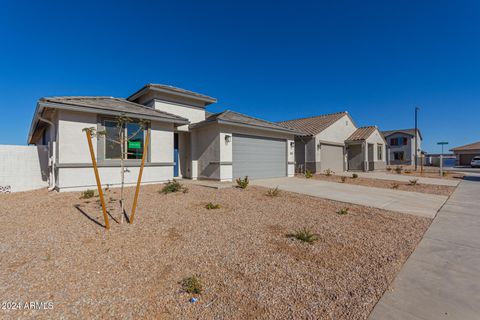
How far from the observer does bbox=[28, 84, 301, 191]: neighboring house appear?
8172mm

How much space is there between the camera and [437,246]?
3955mm

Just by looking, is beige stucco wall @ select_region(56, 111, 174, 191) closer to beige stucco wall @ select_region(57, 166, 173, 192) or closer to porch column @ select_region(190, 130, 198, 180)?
beige stucco wall @ select_region(57, 166, 173, 192)

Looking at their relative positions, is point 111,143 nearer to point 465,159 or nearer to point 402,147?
point 402,147

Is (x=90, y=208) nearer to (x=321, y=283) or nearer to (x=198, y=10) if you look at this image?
(x=321, y=283)

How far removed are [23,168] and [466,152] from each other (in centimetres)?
5503

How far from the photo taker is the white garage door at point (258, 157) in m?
11.9

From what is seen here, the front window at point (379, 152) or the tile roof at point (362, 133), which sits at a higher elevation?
the tile roof at point (362, 133)

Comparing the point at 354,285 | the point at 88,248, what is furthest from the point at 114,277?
the point at 354,285

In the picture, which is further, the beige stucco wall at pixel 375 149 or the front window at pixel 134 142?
the beige stucco wall at pixel 375 149

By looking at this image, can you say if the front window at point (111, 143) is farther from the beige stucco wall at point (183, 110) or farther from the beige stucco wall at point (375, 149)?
the beige stucco wall at point (375, 149)

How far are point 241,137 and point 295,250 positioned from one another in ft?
29.2

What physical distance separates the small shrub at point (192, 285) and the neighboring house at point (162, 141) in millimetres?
6047

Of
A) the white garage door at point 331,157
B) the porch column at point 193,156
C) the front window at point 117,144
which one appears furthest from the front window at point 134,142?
the white garage door at point 331,157

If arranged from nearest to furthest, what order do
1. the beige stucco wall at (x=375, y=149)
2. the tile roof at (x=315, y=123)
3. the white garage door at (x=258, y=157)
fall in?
the white garage door at (x=258, y=157), the tile roof at (x=315, y=123), the beige stucco wall at (x=375, y=149)
